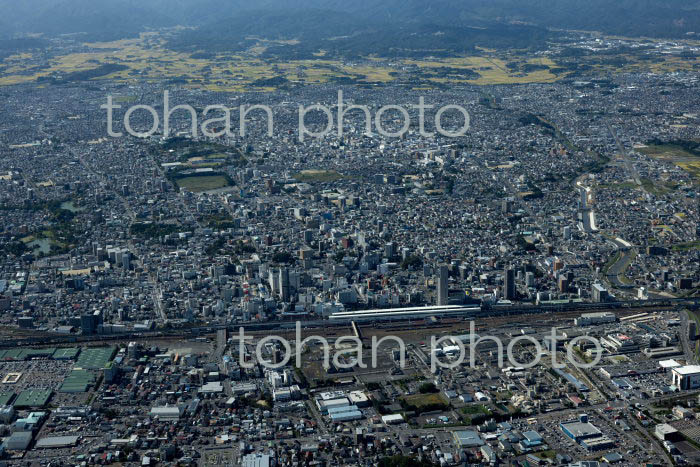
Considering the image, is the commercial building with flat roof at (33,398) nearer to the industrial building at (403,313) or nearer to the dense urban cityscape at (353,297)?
the dense urban cityscape at (353,297)

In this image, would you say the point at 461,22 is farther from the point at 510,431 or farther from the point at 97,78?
the point at 510,431

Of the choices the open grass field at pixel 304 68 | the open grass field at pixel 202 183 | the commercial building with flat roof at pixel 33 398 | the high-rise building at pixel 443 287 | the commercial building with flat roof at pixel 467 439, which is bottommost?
the open grass field at pixel 202 183

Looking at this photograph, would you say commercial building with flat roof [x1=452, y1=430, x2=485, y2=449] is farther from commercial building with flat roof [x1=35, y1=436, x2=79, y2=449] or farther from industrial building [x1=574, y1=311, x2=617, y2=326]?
commercial building with flat roof [x1=35, y1=436, x2=79, y2=449]

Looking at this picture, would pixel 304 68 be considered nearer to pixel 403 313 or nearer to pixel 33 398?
pixel 403 313

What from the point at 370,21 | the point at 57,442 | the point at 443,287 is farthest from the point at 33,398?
the point at 370,21

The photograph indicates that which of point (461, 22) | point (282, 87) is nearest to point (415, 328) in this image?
point (282, 87)

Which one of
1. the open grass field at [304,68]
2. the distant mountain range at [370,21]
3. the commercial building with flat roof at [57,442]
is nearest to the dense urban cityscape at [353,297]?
the commercial building with flat roof at [57,442]
